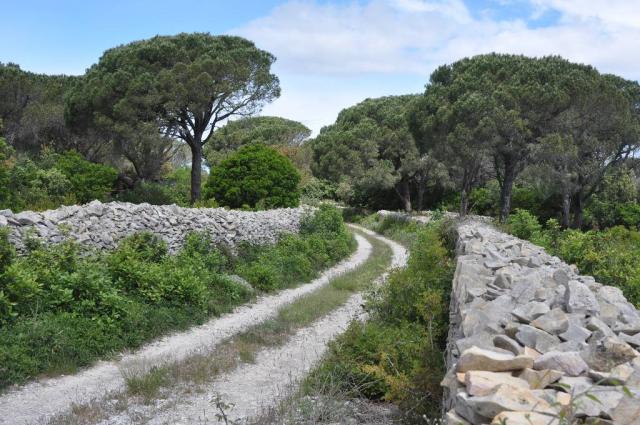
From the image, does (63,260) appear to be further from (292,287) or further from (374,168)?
(374,168)

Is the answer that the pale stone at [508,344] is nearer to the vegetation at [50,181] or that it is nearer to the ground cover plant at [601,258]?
the ground cover plant at [601,258]

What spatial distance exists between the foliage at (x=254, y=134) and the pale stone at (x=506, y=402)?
159ft

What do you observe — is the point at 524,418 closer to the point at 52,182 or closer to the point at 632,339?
the point at 632,339

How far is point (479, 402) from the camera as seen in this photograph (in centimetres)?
265

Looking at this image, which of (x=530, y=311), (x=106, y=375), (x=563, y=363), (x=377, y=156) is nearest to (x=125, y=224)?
(x=106, y=375)

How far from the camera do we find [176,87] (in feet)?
79.4

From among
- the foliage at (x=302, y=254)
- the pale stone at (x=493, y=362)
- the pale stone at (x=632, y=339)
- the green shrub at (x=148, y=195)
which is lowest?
the foliage at (x=302, y=254)

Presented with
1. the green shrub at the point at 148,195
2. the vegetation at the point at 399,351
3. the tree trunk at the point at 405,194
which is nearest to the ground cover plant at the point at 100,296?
the vegetation at the point at 399,351

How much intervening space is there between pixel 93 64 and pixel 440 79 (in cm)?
1859

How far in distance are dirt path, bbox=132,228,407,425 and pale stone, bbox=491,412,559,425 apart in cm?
272

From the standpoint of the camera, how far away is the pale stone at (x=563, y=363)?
303 centimetres

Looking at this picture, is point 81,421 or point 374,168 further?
point 374,168

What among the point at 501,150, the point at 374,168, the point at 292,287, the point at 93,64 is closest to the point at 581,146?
the point at 501,150

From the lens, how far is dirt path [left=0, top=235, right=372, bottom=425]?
243 inches
